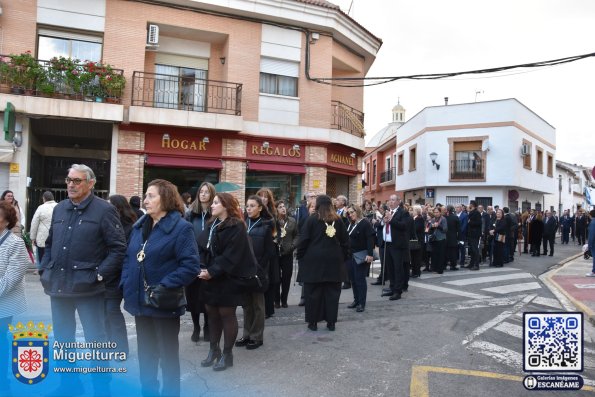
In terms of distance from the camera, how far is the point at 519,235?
65.2 ft

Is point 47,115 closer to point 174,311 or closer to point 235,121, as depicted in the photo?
point 235,121

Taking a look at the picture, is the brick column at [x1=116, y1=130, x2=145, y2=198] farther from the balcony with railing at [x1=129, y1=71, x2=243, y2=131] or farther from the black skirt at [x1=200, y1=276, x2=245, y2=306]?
the black skirt at [x1=200, y1=276, x2=245, y2=306]

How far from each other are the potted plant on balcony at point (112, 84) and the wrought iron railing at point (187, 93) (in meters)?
0.55

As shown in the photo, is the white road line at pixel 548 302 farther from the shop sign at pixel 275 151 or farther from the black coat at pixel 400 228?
the shop sign at pixel 275 151

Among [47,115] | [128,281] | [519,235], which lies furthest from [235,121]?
[519,235]

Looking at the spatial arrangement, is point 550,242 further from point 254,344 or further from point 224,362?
point 224,362

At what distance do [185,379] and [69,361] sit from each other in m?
1.08

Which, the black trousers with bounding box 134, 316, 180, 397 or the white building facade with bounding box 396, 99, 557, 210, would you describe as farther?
the white building facade with bounding box 396, 99, 557, 210

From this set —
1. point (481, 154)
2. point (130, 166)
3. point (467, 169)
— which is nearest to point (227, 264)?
point (130, 166)

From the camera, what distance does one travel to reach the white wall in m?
13.5

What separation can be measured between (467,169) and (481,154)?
1.21m

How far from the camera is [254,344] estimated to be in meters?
5.55

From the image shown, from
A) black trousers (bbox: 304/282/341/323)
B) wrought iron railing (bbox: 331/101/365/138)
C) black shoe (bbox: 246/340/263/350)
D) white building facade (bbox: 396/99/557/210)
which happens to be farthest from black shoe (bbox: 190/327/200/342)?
white building facade (bbox: 396/99/557/210)

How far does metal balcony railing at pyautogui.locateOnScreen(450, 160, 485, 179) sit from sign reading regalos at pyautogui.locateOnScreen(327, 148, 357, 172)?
1258 cm
